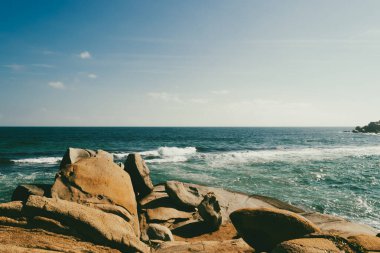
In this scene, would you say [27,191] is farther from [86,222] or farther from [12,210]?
[86,222]

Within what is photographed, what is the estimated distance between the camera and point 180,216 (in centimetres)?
1334

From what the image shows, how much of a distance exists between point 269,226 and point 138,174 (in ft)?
27.5

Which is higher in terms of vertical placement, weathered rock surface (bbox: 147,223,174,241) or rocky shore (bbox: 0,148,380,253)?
rocky shore (bbox: 0,148,380,253)

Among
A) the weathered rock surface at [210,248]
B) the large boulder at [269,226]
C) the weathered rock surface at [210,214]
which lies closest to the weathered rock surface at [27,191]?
the weathered rock surface at [210,248]

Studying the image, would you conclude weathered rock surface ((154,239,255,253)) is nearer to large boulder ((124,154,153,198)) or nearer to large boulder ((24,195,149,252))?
large boulder ((24,195,149,252))

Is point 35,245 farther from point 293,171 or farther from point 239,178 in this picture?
point 293,171

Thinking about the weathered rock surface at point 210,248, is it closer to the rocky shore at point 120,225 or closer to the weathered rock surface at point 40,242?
the rocky shore at point 120,225

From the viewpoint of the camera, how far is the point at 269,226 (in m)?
7.29

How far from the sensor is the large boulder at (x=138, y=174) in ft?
46.3

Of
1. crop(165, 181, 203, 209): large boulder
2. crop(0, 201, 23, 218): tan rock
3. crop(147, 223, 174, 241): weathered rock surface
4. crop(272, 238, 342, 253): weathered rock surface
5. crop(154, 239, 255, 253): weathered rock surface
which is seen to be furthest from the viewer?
crop(165, 181, 203, 209): large boulder

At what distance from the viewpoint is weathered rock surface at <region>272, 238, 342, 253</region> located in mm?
5605

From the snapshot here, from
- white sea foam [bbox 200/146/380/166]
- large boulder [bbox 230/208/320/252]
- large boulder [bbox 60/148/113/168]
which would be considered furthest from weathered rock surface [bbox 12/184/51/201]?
white sea foam [bbox 200/146/380/166]

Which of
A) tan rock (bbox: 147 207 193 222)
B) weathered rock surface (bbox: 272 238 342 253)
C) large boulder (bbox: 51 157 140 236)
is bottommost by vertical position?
tan rock (bbox: 147 207 193 222)

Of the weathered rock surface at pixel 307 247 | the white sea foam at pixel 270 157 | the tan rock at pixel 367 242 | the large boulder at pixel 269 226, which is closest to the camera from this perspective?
the weathered rock surface at pixel 307 247
